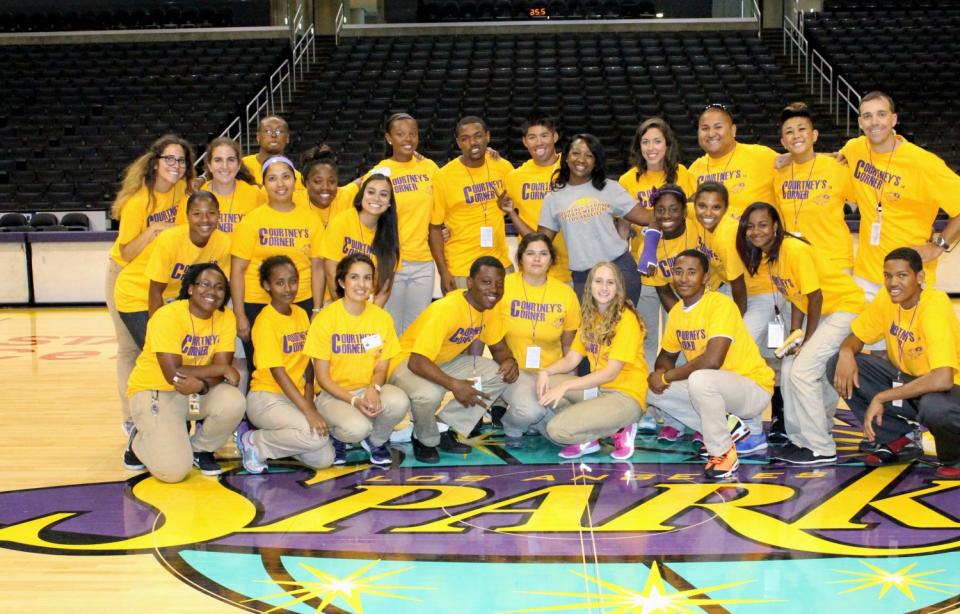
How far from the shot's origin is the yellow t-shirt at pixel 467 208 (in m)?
5.54

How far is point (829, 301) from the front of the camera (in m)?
4.90

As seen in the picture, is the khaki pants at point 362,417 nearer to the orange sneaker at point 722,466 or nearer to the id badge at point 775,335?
the orange sneaker at point 722,466

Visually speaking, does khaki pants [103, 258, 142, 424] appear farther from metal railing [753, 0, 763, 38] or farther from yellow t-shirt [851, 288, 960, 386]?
metal railing [753, 0, 763, 38]

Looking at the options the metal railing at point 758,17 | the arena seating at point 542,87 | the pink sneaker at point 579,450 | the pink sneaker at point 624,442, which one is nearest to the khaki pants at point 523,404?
the pink sneaker at point 579,450

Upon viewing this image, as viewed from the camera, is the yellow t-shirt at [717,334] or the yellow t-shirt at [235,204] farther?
the yellow t-shirt at [235,204]

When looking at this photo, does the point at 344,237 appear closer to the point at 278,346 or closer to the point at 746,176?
the point at 278,346

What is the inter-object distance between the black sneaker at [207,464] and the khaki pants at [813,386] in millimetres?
2784

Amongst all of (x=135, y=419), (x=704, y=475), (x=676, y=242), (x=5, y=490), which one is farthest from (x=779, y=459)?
(x=5, y=490)

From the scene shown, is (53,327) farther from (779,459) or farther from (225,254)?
(779,459)

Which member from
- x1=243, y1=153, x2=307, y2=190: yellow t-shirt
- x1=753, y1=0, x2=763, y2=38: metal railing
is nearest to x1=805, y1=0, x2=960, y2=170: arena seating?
x1=753, y1=0, x2=763, y2=38: metal railing

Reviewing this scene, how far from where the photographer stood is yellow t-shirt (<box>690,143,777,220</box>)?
17.0 feet

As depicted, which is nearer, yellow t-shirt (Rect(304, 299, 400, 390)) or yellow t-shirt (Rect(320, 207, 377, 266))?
yellow t-shirt (Rect(304, 299, 400, 390))

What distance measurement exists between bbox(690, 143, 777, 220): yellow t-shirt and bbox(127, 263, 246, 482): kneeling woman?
101 inches

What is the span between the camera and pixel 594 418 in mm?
4801
